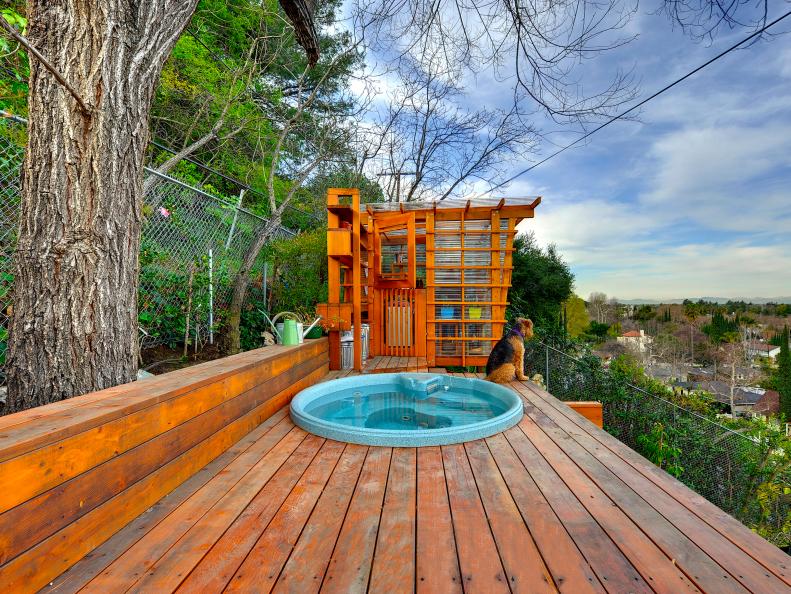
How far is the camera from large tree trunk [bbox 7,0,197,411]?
1.67 metres

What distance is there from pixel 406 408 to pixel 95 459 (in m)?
2.81

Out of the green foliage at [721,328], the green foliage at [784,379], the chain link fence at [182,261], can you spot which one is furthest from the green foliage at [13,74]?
the green foliage at [721,328]

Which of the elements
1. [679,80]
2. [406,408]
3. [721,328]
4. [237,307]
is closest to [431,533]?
[406,408]

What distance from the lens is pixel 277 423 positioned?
2650mm

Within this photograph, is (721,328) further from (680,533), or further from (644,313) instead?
(680,533)

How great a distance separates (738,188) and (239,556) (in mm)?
13727

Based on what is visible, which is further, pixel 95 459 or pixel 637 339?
pixel 637 339

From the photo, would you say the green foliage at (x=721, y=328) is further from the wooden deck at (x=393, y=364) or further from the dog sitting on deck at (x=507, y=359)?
the dog sitting on deck at (x=507, y=359)

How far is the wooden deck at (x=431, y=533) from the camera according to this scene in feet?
3.65

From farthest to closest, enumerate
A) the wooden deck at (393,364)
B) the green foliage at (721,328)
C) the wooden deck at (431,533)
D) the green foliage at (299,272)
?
the green foliage at (721,328) < the green foliage at (299,272) < the wooden deck at (393,364) < the wooden deck at (431,533)

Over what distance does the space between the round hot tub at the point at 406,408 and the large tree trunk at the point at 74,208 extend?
134 cm

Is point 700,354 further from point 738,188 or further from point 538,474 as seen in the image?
point 538,474

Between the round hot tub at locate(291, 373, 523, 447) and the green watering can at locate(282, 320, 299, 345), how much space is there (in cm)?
50

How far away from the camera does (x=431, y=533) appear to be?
1.36 meters
